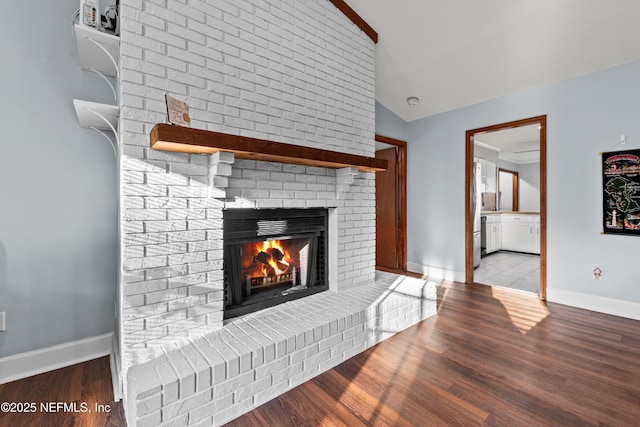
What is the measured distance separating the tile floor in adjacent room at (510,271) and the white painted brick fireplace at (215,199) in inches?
85.3

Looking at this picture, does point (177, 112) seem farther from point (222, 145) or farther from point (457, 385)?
point (457, 385)

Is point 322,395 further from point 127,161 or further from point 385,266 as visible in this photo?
A: point 385,266

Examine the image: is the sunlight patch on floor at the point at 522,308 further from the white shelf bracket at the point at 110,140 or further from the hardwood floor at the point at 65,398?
the white shelf bracket at the point at 110,140

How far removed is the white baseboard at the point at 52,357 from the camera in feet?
6.01

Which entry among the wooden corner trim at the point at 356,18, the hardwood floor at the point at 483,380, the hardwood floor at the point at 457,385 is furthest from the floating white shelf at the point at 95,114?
the wooden corner trim at the point at 356,18

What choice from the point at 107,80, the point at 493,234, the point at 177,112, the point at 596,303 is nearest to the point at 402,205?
the point at 596,303

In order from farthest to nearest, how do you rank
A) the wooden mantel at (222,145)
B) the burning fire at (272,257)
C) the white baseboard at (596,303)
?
the white baseboard at (596,303), the burning fire at (272,257), the wooden mantel at (222,145)

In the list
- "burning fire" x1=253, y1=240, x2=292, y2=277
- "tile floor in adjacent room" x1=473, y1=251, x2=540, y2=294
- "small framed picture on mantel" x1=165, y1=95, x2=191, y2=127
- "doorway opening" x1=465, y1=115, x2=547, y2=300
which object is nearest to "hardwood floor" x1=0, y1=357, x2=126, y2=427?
"burning fire" x1=253, y1=240, x2=292, y2=277

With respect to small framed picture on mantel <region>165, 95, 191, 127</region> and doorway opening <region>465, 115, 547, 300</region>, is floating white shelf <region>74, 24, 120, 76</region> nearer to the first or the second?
small framed picture on mantel <region>165, 95, 191, 127</region>

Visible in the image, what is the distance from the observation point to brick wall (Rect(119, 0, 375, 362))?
1.59 metres

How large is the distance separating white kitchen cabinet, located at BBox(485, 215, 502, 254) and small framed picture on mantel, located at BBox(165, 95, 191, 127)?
236 inches

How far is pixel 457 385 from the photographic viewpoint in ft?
5.81

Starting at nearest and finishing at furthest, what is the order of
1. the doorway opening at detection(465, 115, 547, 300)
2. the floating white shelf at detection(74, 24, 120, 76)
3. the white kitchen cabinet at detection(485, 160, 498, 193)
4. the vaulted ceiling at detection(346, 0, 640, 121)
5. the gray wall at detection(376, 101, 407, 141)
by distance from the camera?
the floating white shelf at detection(74, 24, 120, 76) → the vaulted ceiling at detection(346, 0, 640, 121) → the doorway opening at detection(465, 115, 547, 300) → the gray wall at detection(376, 101, 407, 141) → the white kitchen cabinet at detection(485, 160, 498, 193)

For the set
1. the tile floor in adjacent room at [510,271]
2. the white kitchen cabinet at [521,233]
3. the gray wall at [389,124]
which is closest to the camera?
the tile floor in adjacent room at [510,271]
